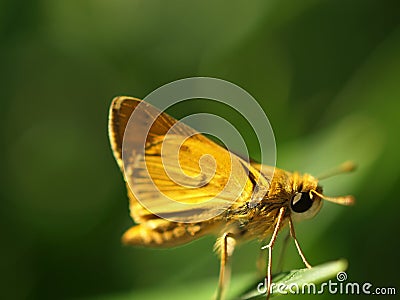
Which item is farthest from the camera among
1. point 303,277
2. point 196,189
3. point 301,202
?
point 196,189

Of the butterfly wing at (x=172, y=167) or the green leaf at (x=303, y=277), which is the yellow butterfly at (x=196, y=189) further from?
the green leaf at (x=303, y=277)

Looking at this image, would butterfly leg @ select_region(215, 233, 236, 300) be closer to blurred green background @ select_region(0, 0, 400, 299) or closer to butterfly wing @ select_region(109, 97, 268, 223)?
butterfly wing @ select_region(109, 97, 268, 223)

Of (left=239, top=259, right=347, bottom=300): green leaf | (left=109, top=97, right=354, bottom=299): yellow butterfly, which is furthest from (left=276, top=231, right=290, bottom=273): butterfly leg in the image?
(left=239, top=259, right=347, bottom=300): green leaf

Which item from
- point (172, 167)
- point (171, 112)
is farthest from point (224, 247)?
point (171, 112)

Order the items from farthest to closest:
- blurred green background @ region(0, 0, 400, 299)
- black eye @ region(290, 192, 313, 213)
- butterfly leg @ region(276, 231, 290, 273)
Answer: blurred green background @ region(0, 0, 400, 299)
butterfly leg @ region(276, 231, 290, 273)
black eye @ region(290, 192, 313, 213)

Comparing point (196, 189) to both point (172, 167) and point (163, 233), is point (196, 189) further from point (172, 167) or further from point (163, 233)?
point (163, 233)

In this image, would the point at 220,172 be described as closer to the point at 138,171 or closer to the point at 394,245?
the point at 138,171
